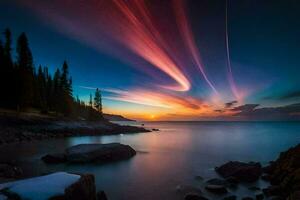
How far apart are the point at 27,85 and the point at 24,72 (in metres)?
3.03

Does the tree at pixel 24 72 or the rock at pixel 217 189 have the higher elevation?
the tree at pixel 24 72

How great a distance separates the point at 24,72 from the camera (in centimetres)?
5356

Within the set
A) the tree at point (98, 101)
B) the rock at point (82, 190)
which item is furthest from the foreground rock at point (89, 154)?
the tree at point (98, 101)

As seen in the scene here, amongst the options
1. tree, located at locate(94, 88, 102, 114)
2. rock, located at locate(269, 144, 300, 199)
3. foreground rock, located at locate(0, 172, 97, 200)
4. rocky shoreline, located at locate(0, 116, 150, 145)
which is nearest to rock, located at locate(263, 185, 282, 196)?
rock, located at locate(269, 144, 300, 199)

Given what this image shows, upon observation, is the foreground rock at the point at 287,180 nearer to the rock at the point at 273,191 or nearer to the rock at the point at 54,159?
the rock at the point at 273,191

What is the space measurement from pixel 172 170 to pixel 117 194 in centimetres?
869

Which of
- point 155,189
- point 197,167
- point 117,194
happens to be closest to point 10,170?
point 117,194

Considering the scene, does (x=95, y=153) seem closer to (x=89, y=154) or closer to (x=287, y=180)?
(x=89, y=154)

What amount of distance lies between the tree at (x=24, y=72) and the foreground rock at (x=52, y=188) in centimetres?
4965

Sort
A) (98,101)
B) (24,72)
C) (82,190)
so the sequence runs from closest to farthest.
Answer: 1. (82,190)
2. (24,72)
3. (98,101)

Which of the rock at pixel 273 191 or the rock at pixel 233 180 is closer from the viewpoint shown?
the rock at pixel 273 191

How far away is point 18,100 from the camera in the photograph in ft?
170

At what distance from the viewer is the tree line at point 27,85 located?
51.5m

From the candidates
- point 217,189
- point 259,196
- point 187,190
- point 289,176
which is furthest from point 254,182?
point 187,190
